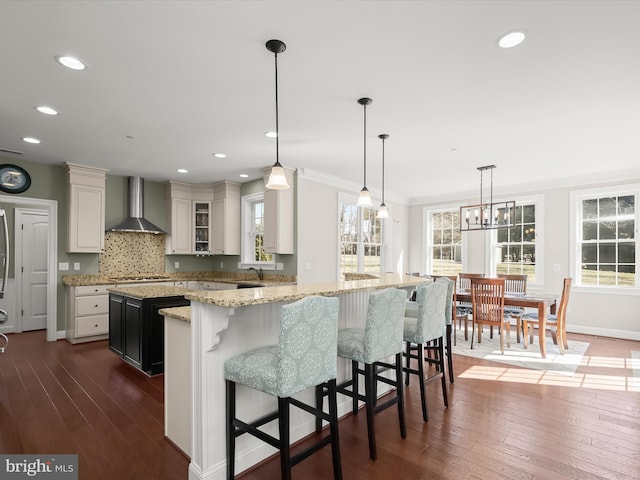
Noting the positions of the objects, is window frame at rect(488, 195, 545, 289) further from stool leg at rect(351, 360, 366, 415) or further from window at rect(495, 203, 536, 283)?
Answer: stool leg at rect(351, 360, 366, 415)

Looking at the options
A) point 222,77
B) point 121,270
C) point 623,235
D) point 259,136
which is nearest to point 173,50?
point 222,77

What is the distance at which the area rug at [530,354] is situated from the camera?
400 cm

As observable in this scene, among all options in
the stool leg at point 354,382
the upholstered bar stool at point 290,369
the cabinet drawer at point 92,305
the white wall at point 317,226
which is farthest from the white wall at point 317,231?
the upholstered bar stool at point 290,369

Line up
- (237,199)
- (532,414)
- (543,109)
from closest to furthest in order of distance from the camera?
(532,414)
(543,109)
(237,199)

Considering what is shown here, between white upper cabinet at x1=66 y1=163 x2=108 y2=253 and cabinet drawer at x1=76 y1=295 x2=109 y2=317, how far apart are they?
71 centimetres

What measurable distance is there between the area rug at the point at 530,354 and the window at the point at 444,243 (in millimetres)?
2294

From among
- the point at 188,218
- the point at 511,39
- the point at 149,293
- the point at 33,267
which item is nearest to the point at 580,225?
the point at 511,39

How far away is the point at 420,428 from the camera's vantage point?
2559 mm

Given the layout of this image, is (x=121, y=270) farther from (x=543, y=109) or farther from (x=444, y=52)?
(x=543, y=109)

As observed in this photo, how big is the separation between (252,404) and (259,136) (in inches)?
109

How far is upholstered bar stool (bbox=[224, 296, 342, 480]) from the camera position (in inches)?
66.0

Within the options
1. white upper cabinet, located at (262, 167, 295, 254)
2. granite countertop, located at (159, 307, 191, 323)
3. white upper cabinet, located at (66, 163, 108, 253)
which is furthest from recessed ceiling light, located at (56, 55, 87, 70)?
white upper cabinet, located at (66, 163, 108, 253)

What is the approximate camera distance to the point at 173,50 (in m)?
2.21

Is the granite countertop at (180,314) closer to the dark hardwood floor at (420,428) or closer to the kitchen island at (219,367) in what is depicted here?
the kitchen island at (219,367)
